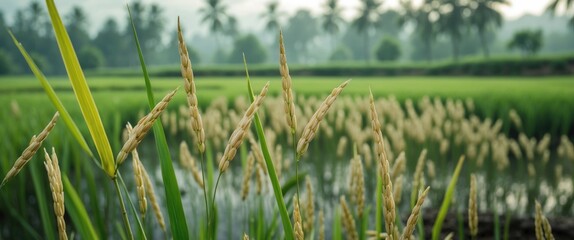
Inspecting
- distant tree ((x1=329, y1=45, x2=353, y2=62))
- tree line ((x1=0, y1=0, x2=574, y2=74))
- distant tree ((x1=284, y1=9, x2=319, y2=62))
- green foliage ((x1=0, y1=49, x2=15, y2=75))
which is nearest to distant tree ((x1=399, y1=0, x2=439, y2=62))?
tree line ((x1=0, y1=0, x2=574, y2=74))

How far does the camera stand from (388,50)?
53812 mm

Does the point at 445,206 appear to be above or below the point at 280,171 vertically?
below

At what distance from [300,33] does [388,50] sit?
43.4m

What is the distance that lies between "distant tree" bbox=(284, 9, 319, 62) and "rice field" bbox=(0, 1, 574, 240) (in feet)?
283

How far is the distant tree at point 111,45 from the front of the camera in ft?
216

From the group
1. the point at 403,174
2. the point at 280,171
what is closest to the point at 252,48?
the point at 403,174

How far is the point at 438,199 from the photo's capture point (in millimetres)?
4523

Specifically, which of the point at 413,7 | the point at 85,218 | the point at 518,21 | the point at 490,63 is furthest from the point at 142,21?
the point at 518,21

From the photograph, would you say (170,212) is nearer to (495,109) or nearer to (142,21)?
(495,109)

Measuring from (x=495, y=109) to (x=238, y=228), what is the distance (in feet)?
18.5

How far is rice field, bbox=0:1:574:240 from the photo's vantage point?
745 millimetres

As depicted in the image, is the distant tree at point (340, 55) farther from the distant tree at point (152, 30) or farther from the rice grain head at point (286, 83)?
the rice grain head at point (286, 83)

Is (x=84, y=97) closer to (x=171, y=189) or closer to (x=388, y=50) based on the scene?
(x=171, y=189)

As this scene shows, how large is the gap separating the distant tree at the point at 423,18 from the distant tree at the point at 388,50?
3.90 m
